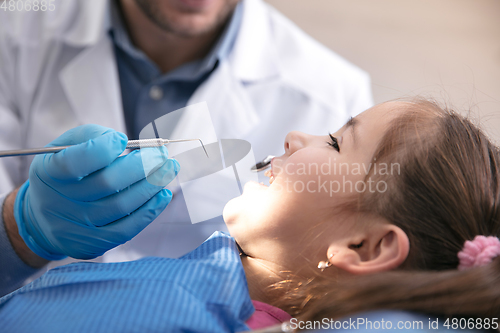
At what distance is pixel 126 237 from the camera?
71 centimetres

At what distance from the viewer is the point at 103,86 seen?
105cm

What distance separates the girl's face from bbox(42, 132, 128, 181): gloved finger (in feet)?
0.84

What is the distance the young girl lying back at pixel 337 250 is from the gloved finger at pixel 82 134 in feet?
0.83

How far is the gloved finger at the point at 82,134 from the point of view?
691 millimetres

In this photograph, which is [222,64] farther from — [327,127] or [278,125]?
[327,127]

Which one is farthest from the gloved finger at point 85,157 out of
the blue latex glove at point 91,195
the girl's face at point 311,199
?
the girl's face at point 311,199

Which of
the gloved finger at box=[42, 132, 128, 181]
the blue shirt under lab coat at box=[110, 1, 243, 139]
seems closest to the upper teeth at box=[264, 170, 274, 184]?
the gloved finger at box=[42, 132, 128, 181]

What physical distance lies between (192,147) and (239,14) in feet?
2.47

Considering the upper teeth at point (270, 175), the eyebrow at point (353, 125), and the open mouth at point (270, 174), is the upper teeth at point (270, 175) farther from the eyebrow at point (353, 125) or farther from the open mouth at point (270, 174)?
the eyebrow at point (353, 125)

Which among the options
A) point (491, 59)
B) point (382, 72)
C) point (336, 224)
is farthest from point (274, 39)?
point (491, 59)

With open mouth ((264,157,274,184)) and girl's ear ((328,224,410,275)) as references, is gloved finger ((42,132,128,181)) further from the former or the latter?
girl's ear ((328,224,410,275))

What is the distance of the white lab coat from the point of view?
1034 mm

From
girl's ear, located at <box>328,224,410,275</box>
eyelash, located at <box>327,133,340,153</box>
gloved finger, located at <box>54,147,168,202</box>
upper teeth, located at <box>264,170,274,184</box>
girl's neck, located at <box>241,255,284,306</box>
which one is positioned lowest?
girl's neck, located at <box>241,255,284,306</box>

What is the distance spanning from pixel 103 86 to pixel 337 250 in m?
0.85
